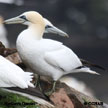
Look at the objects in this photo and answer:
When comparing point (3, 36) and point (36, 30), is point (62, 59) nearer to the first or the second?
Answer: point (36, 30)

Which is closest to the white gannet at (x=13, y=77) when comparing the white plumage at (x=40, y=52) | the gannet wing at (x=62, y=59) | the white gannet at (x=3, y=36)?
the white plumage at (x=40, y=52)

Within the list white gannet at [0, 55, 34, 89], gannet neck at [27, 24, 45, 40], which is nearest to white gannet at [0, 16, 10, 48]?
gannet neck at [27, 24, 45, 40]

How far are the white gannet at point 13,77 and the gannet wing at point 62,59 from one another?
34.7 inches

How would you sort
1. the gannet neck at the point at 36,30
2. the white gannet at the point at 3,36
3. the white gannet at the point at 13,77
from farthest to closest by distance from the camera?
1. the white gannet at the point at 3,36
2. the gannet neck at the point at 36,30
3. the white gannet at the point at 13,77

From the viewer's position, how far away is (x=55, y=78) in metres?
5.59

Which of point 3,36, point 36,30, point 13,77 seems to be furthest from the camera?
point 3,36

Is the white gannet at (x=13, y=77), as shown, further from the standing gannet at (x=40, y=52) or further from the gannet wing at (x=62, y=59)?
the gannet wing at (x=62, y=59)

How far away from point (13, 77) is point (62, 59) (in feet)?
4.04

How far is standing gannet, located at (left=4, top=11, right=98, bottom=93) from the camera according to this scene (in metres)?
5.38

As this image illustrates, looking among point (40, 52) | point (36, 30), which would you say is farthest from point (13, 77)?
point (36, 30)

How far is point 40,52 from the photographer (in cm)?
539

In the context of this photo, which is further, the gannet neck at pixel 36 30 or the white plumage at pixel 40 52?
the gannet neck at pixel 36 30

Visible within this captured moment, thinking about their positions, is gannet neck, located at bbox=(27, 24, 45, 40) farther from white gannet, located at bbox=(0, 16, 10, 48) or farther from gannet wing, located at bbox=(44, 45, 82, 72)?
white gannet, located at bbox=(0, 16, 10, 48)

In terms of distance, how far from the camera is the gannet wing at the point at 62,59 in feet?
18.0
